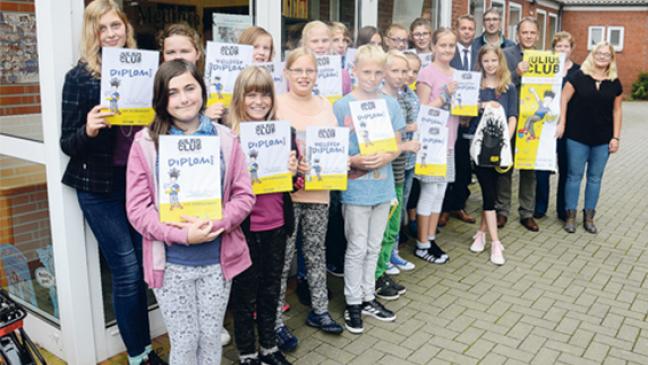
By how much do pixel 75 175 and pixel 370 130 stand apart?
191cm

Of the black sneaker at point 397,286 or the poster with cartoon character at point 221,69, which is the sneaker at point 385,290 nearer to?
the black sneaker at point 397,286

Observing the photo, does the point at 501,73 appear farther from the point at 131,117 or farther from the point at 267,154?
the point at 131,117

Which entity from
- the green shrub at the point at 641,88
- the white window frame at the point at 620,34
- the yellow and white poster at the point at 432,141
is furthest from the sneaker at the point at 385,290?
the white window frame at the point at 620,34

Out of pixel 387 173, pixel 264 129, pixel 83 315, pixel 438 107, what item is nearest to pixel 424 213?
pixel 438 107

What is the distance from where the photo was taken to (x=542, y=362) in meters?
4.01

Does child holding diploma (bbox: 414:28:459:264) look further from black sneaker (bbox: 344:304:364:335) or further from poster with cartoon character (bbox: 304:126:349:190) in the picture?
poster with cartoon character (bbox: 304:126:349:190)

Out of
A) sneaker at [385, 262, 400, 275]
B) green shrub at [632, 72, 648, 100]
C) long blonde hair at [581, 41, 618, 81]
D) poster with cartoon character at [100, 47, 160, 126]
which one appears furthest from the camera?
green shrub at [632, 72, 648, 100]

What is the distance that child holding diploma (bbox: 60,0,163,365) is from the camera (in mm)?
3258

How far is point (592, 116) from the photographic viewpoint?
6.54 m

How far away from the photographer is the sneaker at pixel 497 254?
5.89 meters

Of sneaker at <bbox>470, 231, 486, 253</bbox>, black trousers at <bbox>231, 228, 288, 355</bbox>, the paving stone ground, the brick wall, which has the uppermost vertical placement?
the brick wall

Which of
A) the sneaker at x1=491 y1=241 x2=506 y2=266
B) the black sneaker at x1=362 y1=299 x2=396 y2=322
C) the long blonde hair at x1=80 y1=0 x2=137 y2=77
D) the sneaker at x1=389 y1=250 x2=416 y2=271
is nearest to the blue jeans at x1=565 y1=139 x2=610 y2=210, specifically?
the sneaker at x1=491 y1=241 x2=506 y2=266

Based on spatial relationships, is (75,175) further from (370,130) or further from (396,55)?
(396,55)

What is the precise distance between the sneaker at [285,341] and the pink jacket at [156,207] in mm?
1208
